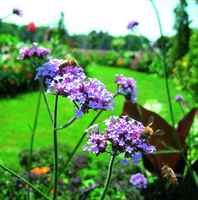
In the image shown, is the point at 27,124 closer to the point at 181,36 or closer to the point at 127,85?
the point at 127,85

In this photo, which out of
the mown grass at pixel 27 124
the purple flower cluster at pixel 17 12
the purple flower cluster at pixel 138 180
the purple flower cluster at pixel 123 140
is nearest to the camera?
the purple flower cluster at pixel 123 140

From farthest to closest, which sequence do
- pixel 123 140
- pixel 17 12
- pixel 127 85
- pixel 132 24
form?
pixel 132 24
pixel 17 12
pixel 127 85
pixel 123 140

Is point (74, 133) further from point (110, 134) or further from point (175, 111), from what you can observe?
point (110, 134)

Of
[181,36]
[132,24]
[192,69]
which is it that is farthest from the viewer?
[181,36]

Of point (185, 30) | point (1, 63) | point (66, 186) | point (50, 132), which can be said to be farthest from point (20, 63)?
point (185, 30)

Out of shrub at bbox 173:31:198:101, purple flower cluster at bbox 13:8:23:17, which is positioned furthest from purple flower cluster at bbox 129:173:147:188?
shrub at bbox 173:31:198:101

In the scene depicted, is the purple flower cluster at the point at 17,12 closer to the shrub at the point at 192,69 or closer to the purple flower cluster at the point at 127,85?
the purple flower cluster at the point at 127,85

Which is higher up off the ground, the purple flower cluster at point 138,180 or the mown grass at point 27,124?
the purple flower cluster at point 138,180

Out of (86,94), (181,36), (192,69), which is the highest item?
(181,36)

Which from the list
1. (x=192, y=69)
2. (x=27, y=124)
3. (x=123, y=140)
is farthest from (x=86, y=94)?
(x=192, y=69)

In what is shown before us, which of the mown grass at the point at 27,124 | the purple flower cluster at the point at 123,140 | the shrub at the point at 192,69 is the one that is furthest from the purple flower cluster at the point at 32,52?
the shrub at the point at 192,69

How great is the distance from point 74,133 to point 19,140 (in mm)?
923

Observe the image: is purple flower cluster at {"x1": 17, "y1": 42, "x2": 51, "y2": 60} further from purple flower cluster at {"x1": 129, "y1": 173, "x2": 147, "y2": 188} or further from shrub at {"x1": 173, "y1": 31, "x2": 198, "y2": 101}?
shrub at {"x1": 173, "y1": 31, "x2": 198, "y2": 101}

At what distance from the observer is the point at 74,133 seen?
4.21 m
